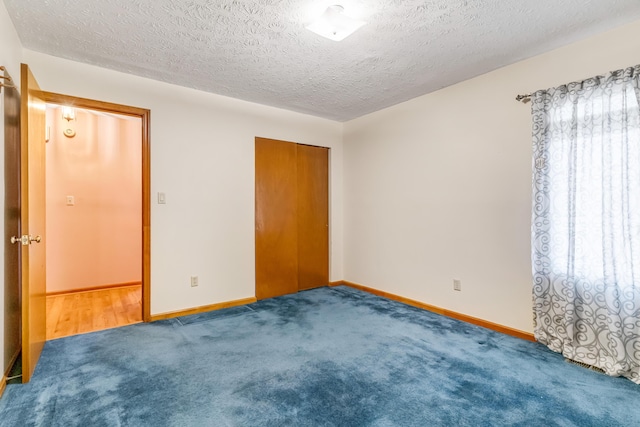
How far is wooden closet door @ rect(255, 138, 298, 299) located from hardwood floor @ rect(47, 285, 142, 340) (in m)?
1.49

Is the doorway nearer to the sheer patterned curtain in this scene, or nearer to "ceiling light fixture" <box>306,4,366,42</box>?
"ceiling light fixture" <box>306,4,366,42</box>

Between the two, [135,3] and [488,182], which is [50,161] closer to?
[135,3]

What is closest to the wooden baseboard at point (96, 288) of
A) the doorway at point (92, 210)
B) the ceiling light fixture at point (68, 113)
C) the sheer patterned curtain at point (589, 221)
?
the doorway at point (92, 210)

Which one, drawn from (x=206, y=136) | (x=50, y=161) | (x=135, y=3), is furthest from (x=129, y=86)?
(x=50, y=161)

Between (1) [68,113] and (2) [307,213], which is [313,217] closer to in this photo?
(2) [307,213]

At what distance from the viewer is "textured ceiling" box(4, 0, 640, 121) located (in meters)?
2.09

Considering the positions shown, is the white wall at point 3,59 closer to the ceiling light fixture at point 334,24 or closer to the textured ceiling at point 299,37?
the textured ceiling at point 299,37

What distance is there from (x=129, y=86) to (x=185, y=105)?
0.53m

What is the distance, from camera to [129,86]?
124 inches

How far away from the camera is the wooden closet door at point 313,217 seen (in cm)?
456

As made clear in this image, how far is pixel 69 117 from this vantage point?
4180 mm

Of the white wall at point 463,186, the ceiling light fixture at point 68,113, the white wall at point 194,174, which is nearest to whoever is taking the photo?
the white wall at point 463,186

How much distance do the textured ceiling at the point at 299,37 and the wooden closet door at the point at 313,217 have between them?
4.45 feet

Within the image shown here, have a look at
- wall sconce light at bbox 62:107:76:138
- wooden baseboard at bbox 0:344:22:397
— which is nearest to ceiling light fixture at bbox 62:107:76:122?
wall sconce light at bbox 62:107:76:138
